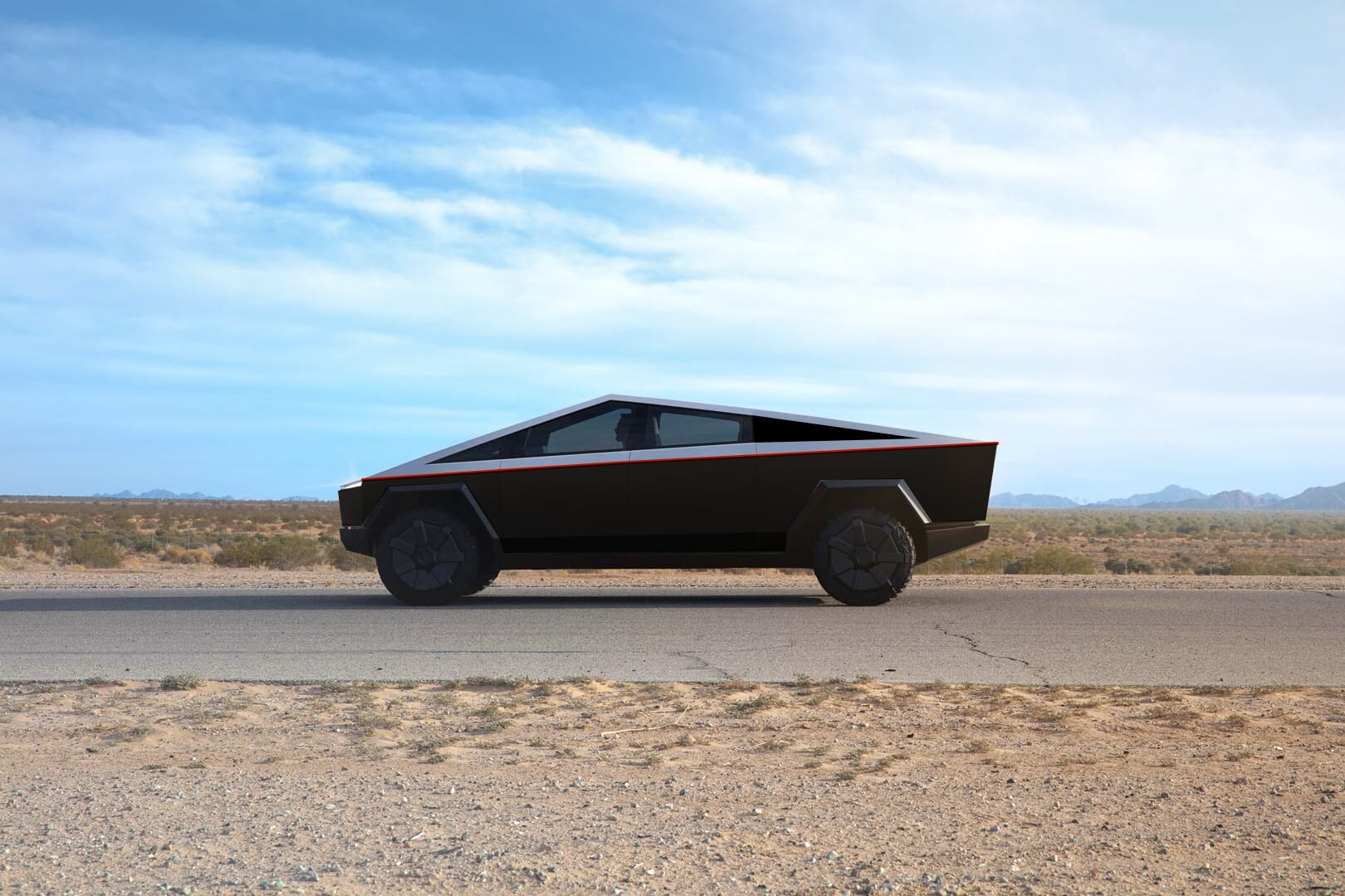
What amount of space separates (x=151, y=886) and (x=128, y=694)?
4.05 m

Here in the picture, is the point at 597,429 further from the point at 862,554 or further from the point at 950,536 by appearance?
the point at 950,536

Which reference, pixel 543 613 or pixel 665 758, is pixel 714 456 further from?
pixel 665 758

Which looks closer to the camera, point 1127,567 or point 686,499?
point 686,499

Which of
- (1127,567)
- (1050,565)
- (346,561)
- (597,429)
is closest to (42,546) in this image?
(346,561)

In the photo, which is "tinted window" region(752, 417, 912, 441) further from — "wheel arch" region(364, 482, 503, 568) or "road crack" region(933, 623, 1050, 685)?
"wheel arch" region(364, 482, 503, 568)

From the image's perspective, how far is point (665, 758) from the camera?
230 inches

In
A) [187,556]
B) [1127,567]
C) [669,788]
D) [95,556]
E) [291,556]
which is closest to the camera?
[669,788]

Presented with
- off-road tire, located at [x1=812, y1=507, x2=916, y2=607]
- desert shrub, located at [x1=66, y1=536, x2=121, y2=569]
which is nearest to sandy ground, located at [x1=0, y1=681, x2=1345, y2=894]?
off-road tire, located at [x1=812, y1=507, x2=916, y2=607]

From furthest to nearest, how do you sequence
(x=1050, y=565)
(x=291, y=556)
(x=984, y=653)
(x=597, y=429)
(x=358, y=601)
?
(x=291, y=556) < (x=1050, y=565) < (x=358, y=601) < (x=597, y=429) < (x=984, y=653)

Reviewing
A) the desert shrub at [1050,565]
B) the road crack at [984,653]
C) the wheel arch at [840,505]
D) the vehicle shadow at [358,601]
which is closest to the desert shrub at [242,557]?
the vehicle shadow at [358,601]

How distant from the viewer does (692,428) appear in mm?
12203

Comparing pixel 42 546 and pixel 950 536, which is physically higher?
pixel 950 536

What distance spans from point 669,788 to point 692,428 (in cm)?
718

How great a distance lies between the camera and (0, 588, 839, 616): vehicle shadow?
40.5 feet
